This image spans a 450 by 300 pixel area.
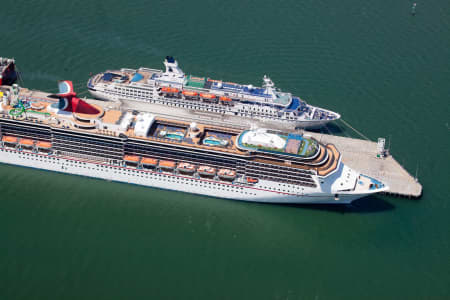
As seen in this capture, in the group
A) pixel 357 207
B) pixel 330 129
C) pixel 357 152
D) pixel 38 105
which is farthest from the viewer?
pixel 330 129

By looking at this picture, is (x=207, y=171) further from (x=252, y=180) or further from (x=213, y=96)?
(x=213, y=96)

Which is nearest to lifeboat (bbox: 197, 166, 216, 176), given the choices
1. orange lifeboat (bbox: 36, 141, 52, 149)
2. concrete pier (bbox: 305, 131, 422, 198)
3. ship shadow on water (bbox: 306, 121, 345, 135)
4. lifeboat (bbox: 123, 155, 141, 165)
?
lifeboat (bbox: 123, 155, 141, 165)

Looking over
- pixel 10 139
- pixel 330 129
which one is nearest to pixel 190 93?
pixel 330 129

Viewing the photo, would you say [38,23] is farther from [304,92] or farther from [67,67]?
[304,92]

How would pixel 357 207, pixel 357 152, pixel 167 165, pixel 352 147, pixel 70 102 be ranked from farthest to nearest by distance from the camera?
pixel 352 147
pixel 357 152
pixel 70 102
pixel 357 207
pixel 167 165

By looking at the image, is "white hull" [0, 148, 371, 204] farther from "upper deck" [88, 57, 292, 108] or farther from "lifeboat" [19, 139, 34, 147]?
"upper deck" [88, 57, 292, 108]

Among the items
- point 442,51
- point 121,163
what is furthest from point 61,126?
point 442,51

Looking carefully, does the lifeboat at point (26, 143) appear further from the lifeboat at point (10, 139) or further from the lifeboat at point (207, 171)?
the lifeboat at point (207, 171)
